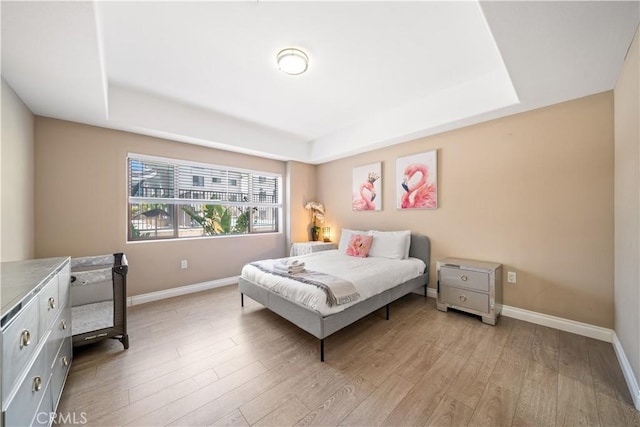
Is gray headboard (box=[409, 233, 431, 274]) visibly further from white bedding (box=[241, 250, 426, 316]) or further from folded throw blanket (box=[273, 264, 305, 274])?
folded throw blanket (box=[273, 264, 305, 274])

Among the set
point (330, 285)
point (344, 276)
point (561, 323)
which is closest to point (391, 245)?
point (344, 276)

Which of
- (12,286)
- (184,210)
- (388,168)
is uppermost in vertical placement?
(388,168)

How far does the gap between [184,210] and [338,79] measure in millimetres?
2933

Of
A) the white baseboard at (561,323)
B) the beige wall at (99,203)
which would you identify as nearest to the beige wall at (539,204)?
the white baseboard at (561,323)

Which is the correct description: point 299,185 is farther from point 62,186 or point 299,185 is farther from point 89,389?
point 89,389

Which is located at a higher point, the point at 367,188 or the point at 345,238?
the point at 367,188

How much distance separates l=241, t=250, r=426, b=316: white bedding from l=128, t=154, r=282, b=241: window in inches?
61.3

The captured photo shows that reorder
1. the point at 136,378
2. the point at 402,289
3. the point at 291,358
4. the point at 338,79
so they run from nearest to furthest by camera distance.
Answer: the point at 136,378
the point at 291,358
the point at 338,79
the point at 402,289

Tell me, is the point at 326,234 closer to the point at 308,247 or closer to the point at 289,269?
the point at 308,247

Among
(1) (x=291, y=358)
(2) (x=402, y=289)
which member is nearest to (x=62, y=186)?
(1) (x=291, y=358)

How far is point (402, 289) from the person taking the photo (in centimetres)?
286

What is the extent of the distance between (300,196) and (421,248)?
8.26 feet

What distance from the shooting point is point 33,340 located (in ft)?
3.53

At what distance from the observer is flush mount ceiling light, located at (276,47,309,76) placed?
2069mm
